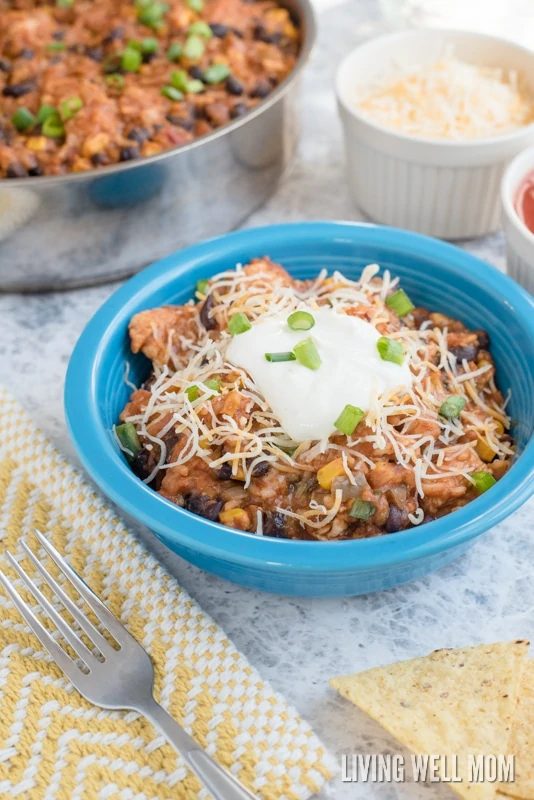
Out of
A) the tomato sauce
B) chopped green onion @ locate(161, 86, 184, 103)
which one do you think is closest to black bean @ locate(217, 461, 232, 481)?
the tomato sauce

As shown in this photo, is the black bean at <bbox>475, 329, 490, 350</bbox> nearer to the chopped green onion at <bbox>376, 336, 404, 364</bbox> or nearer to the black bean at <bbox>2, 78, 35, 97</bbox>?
the chopped green onion at <bbox>376, 336, 404, 364</bbox>

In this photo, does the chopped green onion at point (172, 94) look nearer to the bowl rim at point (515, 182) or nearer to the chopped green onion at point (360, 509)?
the bowl rim at point (515, 182)

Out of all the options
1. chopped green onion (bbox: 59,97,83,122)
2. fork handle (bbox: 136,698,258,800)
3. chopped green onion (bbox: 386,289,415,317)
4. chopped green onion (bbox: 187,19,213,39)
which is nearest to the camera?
fork handle (bbox: 136,698,258,800)

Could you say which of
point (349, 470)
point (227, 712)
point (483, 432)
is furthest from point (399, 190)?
point (227, 712)

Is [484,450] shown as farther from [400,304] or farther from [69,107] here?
[69,107]

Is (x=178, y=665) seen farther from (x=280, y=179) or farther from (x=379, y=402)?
(x=280, y=179)

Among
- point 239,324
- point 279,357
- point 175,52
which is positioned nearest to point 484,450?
point 279,357

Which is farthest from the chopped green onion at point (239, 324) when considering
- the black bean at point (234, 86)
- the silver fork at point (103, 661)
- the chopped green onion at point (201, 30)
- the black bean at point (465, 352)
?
the chopped green onion at point (201, 30)
